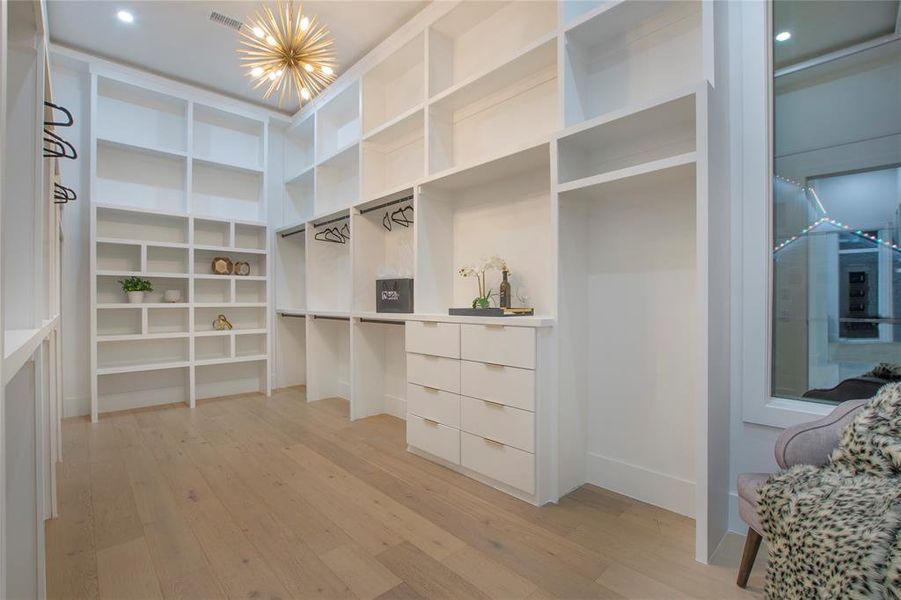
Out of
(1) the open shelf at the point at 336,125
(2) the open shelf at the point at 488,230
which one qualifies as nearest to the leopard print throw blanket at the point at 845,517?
(2) the open shelf at the point at 488,230

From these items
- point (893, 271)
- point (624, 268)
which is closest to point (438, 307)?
point (624, 268)

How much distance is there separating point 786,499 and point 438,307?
2175 mm

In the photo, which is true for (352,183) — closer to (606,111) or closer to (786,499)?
(606,111)

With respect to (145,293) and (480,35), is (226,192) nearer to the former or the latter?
(145,293)

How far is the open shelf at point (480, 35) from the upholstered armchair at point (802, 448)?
2.25 m

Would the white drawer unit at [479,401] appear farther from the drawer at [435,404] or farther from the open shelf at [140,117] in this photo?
the open shelf at [140,117]

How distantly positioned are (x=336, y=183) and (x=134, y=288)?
2.09m

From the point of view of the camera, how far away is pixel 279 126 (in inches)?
192

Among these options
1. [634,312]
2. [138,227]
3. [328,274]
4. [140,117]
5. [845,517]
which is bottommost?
[845,517]

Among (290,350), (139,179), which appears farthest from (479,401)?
(139,179)

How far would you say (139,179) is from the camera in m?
4.07

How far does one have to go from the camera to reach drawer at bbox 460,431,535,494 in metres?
2.11

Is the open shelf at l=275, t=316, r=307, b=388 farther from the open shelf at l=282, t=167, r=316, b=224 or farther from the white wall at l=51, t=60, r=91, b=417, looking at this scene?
the white wall at l=51, t=60, r=91, b=417

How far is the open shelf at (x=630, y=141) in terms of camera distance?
190 centimetres
